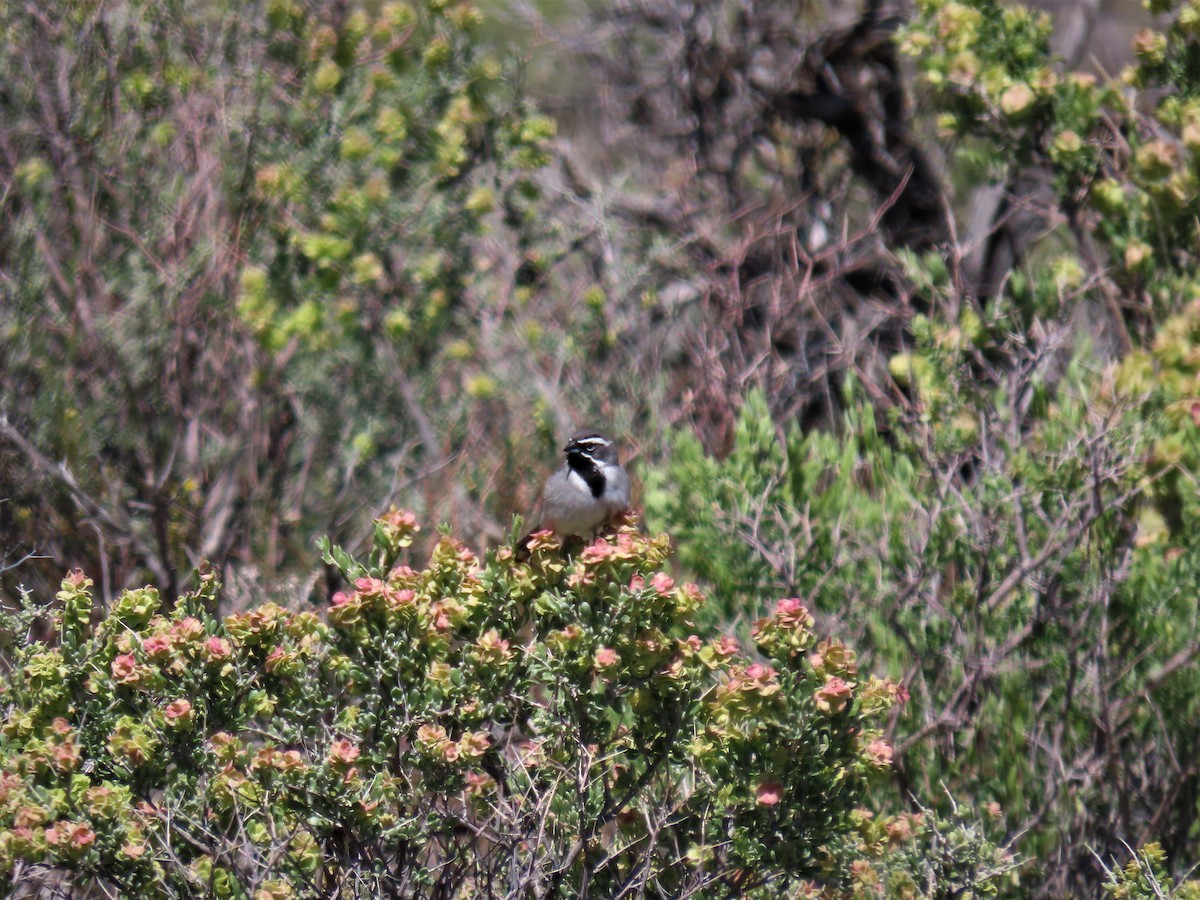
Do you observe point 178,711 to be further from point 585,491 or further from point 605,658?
point 585,491

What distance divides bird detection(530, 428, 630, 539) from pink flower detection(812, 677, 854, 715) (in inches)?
57.2

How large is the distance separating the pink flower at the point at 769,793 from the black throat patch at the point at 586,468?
171 centimetres

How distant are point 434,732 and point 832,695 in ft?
3.70

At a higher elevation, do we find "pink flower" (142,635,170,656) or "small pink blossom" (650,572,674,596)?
"small pink blossom" (650,572,674,596)

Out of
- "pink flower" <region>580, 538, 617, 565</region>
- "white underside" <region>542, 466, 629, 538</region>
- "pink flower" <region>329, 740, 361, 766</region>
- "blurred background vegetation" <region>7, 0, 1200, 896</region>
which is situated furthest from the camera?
"blurred background vegetation" <region>7, 0, 1200, 896</region>

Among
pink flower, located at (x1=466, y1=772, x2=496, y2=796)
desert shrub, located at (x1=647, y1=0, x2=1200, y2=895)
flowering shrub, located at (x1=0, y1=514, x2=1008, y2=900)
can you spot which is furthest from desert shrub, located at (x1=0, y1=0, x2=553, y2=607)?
pink flower, located at (x1=466, y1=772, x2=496, y2=796)

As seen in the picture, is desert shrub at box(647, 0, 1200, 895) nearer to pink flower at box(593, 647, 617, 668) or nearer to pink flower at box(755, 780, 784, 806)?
pink flower at box(755, 780, 784, 806)

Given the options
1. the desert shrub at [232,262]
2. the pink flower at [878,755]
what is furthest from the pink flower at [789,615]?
Result: the desert shrub at [232,262]

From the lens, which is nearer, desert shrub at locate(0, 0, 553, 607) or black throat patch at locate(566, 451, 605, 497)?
black throat patch at locate(566, 451, 605, 497)

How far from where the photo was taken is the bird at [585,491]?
5.48m

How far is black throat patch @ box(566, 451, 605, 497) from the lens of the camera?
18.6 ft

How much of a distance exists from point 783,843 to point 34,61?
21.4 feet

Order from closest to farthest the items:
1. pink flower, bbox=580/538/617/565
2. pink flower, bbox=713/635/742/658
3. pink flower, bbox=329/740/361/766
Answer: pink flower, bbox=329/740/361/766, pink flower, bbox=580/538/617/565, pink flower, bbox=713/635/742/658

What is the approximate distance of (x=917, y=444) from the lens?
6.55 meters
